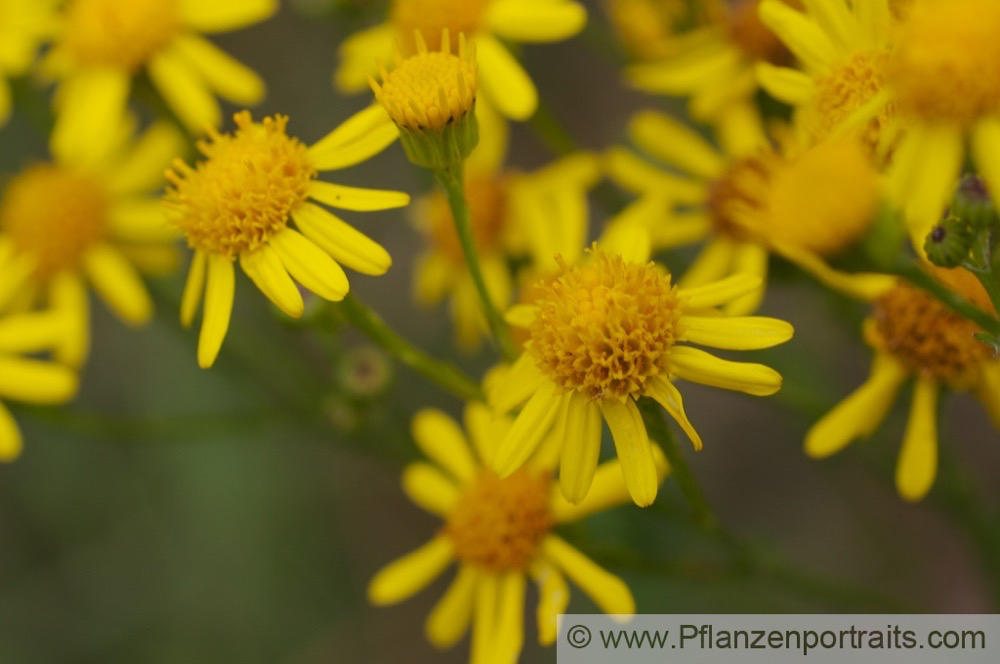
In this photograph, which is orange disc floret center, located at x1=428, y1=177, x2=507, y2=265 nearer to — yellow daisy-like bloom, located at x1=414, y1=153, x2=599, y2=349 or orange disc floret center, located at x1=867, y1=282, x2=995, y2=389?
yellow daisy-like bloom, located at x1=414, y1=153, x2=599, y2=349

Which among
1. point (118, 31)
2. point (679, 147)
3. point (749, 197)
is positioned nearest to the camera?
point (749, 197)

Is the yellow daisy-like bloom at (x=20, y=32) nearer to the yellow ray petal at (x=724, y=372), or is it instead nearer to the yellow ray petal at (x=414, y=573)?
the yellow ray petal at (x=414, y=573)

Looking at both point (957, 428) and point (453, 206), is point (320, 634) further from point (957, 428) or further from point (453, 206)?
point (453, 206)

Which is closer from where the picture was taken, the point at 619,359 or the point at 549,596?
the point at 619,359

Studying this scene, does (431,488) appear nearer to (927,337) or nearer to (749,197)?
(749,197)

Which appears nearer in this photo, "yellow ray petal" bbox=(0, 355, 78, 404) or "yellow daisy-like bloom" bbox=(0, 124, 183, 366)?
"yellow ray petal" bbox=(0, 355, 78, 404)

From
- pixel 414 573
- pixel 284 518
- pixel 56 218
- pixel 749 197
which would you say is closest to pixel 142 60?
pixel 56 218

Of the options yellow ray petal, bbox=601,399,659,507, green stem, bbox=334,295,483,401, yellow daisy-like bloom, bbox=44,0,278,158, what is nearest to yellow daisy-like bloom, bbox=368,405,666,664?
green stem, bbox=334,295,483,401
